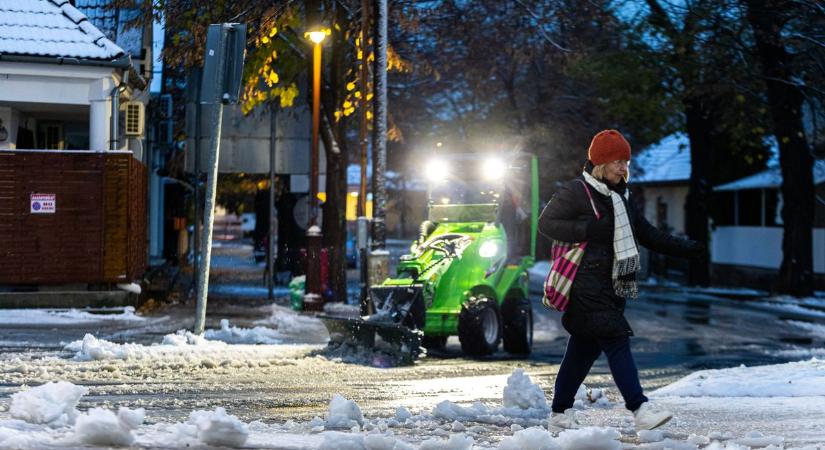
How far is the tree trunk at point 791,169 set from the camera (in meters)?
31.2

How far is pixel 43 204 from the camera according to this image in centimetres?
2041

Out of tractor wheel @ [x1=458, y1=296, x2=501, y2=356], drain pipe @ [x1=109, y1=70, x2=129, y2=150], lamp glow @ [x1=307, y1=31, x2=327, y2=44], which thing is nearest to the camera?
tractor wheel @ [x1=458, y1=296, x2=501, y2=356]

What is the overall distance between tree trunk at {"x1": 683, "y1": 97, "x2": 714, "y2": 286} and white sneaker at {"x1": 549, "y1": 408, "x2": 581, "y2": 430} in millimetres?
31100

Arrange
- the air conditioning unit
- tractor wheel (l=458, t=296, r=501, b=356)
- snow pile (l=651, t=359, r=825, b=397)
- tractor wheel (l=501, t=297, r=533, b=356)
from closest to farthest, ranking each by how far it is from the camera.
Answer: snow pile (l=651, t=359, r=825, b=397) → tractor wheel (l=458, t=296, r=501, b=356) → tractor wheel (l=501, t=297, r=533, b=356) → the air conditioning unit

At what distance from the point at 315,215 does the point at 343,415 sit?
56.4ft

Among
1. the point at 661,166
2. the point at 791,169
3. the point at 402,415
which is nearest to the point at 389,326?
the point at 402,415

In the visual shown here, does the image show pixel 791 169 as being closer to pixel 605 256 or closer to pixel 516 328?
pixel 516 328

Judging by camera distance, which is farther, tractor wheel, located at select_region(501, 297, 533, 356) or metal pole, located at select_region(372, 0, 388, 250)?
metal pole, located at select_region(372, 0, 388, 250)

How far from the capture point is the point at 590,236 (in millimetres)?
8000

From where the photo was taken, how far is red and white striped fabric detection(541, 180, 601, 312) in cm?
805

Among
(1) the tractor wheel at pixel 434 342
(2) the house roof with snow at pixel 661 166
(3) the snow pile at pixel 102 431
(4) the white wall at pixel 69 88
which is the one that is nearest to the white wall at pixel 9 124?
(4) the white wall at pixel 69 88

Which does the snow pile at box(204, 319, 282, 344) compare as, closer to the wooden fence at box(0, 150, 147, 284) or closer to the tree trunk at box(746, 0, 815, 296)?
the wooden fence at box(0, 150, 147, 284)

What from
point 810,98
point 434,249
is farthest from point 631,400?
point 810,98

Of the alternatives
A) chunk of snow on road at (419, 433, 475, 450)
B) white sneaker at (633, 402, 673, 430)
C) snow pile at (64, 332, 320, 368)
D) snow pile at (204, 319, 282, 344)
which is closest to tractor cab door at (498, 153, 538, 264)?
snow pile at (204, 319, 282, 344)
